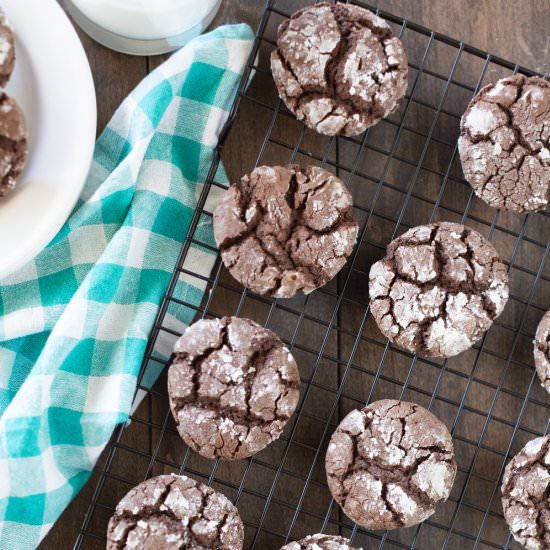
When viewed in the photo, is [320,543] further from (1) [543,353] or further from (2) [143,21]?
(2) [143,21]

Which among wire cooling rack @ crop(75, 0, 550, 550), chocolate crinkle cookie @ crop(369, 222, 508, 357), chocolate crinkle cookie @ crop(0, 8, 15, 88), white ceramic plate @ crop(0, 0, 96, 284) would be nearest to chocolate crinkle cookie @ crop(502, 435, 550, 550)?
wire cooling rack @ crop(75, 0, 550, 550)

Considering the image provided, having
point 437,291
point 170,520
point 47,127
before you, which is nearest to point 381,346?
point 437,291

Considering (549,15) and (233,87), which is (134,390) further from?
(549,15)

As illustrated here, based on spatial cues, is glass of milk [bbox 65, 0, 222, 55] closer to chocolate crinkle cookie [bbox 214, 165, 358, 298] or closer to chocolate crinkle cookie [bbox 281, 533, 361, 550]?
chocolate crinkle cookie [bbox 214, 165, 358, 298]

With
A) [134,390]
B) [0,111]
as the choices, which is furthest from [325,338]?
[0,111]

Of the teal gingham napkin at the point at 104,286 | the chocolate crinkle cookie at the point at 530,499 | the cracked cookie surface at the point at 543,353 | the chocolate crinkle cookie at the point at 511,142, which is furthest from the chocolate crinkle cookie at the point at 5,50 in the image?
the chocolate crinkle cookie at the point at 530,499

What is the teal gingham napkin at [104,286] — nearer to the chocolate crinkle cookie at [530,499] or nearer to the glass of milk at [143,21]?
the glass of milk at [143,21]
